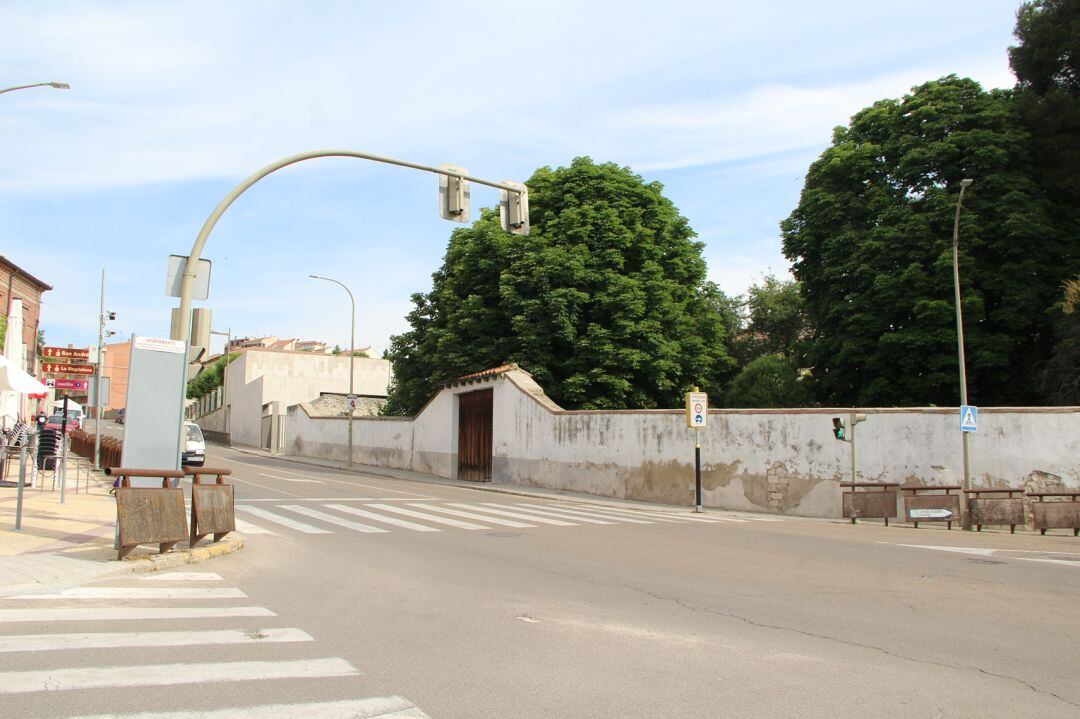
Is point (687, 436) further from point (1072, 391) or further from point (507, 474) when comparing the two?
point (1072, 391)

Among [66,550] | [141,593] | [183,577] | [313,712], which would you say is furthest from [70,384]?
[313,712]

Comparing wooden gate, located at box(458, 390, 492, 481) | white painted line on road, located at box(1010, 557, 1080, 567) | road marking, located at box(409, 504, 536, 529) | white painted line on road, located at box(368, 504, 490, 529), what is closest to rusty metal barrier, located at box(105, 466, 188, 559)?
white painted line on road, located at box(368, 504, 490, 529)

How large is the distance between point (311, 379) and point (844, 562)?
5910cm

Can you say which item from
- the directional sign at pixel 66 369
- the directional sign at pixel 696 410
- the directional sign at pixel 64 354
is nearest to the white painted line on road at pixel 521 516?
the directional sign at pixel 696 410

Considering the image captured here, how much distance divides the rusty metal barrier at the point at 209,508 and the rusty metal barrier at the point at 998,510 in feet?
49.6

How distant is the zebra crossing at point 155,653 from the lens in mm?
4613

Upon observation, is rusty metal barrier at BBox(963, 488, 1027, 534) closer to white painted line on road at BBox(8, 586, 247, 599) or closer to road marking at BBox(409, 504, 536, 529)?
road marking at BBox(409, 504, 536, 529)

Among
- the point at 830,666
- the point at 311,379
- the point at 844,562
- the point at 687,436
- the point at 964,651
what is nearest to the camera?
the point at 830,666

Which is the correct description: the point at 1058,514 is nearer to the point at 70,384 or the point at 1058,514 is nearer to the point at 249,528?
the point at 249,528

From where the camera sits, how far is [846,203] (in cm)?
3175

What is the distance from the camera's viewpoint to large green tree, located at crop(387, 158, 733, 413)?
101 feet

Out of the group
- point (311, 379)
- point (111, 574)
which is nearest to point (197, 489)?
point (111, 574)

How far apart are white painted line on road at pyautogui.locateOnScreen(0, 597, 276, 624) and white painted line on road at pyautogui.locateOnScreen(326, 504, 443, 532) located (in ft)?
22.6

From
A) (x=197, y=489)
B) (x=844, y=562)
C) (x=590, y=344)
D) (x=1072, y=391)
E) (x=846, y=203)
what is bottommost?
(x=844, y=562)
